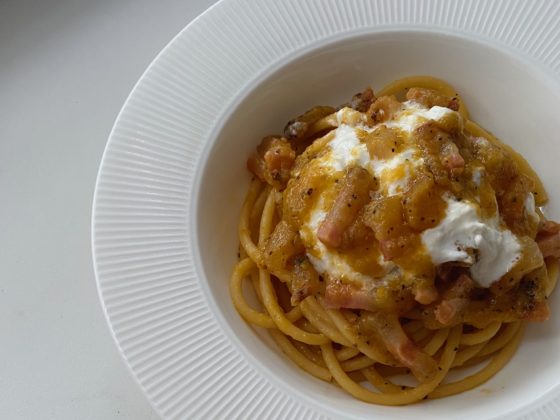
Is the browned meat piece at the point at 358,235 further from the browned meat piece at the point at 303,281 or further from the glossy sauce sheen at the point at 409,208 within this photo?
the browned meat piece at the point at 303,281

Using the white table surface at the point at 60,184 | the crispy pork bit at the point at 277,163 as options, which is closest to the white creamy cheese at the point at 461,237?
the crispy pork bit at the point at 277,163

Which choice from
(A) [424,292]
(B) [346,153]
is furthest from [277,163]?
(A) [424,292]

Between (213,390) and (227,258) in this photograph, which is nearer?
(213,390)

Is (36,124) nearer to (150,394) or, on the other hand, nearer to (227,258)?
(227,258)

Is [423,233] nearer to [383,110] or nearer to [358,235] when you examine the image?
[358,235]

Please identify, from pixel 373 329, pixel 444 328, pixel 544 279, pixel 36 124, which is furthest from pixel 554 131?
pixel 36 124

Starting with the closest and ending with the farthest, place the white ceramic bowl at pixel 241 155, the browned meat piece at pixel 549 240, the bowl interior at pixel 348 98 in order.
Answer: the white ceramic bowl at pixel 241 155, the bowl interior at pixel 348 98, the browned meat piece at pixel 549 240

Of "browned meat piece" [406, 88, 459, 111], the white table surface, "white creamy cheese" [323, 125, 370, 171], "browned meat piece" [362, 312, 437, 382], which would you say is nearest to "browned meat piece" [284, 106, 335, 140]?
"white creamy cheese" [323, 125, 370, 171]
